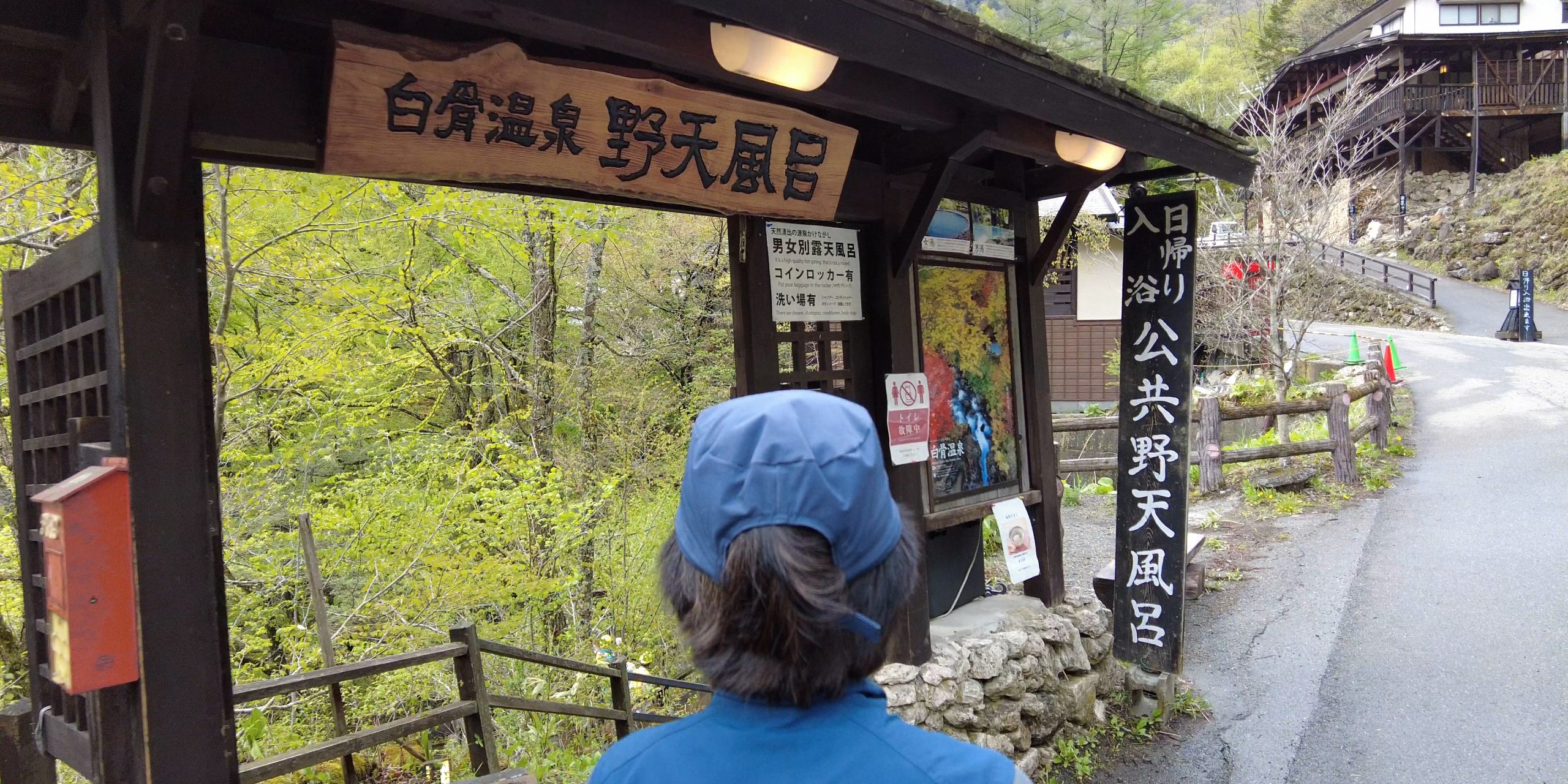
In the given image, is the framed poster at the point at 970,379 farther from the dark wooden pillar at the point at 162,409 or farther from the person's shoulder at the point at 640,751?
the person's shoulder at the point at 640,751

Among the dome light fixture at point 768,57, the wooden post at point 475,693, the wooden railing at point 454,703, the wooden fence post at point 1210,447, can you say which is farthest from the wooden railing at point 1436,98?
the wooden post at point 475,693

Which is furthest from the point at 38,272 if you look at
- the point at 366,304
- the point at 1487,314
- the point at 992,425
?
the point at 1487,314

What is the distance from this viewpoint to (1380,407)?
1334 cm

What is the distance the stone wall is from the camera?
15.9ft

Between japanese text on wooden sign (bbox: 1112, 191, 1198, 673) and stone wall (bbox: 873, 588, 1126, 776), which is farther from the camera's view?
japanese text on wooden sign (bbox: 1112, 191, 1198, 673)

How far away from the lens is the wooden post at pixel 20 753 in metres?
3.12

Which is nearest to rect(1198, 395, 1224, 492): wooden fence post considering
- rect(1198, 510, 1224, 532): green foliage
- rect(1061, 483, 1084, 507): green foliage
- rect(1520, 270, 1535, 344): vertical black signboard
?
rect(1198, 510, 1224, 532): green foliage

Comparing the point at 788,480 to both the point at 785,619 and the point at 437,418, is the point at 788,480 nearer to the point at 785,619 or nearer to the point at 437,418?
the point at 785,619

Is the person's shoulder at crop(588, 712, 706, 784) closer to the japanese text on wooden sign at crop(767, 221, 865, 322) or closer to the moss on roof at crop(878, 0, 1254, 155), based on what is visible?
the moss on roof at crop(878, 0, 1254, 155)

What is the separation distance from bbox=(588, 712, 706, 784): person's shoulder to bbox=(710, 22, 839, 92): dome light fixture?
2460mm

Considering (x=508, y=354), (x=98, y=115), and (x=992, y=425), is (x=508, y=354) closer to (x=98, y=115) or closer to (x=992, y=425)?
(x=992, y=425)

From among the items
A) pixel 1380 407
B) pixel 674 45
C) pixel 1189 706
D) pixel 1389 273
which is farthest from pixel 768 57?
pixel 1389 273

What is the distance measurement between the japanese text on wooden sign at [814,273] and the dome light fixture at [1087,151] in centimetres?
128

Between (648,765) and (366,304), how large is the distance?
6.45 metres
